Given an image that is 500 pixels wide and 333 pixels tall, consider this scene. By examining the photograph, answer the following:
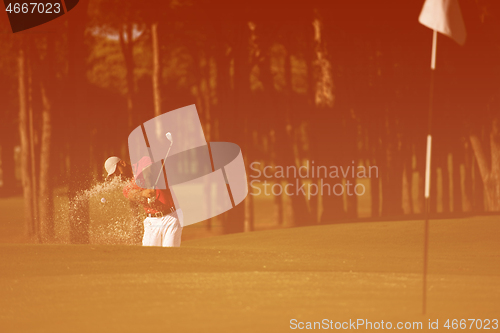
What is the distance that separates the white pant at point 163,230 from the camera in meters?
12.5

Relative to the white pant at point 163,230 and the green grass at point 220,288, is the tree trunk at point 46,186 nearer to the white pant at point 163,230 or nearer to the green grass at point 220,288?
the green grass at point 220,288

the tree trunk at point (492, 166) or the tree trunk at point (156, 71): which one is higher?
the tree trunk at point (156, 71)

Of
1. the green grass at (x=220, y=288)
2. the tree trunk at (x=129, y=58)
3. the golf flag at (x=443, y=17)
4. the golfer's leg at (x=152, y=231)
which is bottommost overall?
the green grass at (x=220, y=288)

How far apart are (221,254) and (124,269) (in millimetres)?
2259

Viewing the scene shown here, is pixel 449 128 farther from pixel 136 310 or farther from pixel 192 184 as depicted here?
pixel 192 184

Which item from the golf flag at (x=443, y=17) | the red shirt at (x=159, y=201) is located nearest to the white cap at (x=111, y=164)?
the red shirt at (x=159, y=201)

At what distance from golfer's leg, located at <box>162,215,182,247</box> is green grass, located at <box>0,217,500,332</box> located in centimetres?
18

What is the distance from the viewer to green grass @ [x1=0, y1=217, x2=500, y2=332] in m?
7.81

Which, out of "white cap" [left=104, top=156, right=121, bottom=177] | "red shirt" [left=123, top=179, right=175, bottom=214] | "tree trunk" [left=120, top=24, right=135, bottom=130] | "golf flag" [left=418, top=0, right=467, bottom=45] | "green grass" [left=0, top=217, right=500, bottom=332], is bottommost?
"green grass" [left=0, top=217, right=500, bottom=332]

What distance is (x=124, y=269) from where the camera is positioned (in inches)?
452

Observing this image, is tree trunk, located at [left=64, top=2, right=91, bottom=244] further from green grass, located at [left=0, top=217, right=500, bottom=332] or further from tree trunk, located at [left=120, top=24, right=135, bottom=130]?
tree trunk, located at [left=120, top=24, right=135, bottom=130]

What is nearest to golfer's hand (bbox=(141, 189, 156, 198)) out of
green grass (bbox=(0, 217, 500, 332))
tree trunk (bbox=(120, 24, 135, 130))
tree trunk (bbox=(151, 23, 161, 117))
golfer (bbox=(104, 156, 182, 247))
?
golfer (bbox=(104, 156, 182, 247))

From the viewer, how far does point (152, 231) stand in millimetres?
12844

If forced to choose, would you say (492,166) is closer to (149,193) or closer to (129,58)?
(129,58)
